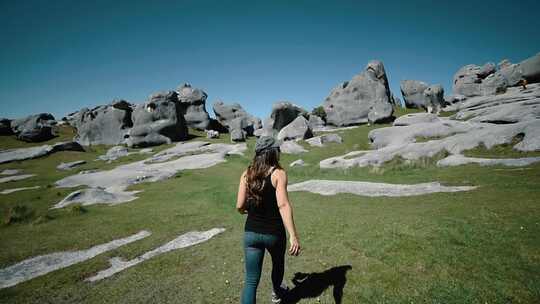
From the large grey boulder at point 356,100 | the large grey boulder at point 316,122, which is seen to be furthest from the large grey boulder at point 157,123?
the large grey boulder at point 356,100

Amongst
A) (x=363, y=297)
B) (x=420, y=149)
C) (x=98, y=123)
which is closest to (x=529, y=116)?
(x=420, y=149)

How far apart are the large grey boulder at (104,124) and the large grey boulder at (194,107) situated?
2251cm

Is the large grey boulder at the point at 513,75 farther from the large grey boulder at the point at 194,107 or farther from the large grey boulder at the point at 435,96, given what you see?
the large grey boulder at the point at 194,107

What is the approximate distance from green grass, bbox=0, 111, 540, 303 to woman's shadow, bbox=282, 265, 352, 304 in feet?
0.85

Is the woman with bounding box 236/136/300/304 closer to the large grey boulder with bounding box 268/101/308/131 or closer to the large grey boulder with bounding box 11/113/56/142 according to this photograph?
the large grey boulder with bounding box 268/101/308/131

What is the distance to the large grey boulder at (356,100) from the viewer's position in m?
83.1

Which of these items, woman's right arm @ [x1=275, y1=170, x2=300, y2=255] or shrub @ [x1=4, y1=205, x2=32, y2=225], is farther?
shrub @ [x1=4, y1=205, x2=32, y2=225]

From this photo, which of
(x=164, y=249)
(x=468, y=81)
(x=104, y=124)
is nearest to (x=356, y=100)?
(x=468, y=81)

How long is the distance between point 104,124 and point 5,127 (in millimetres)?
36025

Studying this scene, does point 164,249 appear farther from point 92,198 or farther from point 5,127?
point 5,127

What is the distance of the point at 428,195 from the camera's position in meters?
19.6

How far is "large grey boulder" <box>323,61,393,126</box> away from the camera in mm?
83125

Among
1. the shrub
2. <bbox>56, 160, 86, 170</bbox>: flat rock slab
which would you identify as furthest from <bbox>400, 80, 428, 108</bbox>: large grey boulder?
the shrub

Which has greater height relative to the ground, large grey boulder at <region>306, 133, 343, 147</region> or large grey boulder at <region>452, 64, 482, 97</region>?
large grey boulder at <region>452, 64, 482, 97</region>
